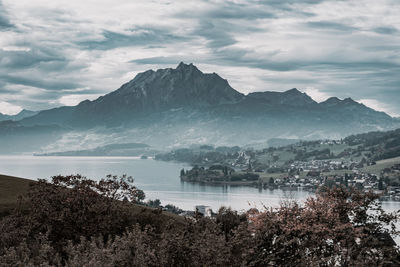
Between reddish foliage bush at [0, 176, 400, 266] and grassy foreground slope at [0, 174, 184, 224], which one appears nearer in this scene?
reddish foliage bush at [0, 176, 400, 266]

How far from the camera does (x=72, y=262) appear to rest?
15.1 metres

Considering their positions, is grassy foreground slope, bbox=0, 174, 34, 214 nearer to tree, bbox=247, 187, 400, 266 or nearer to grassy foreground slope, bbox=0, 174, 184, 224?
grassy foreground slope, bbox=0, 174, 184, 224

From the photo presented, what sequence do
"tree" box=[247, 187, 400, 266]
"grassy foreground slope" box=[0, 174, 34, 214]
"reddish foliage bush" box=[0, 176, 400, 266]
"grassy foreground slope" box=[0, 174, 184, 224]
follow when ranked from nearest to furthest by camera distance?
"reddish foliage bush" box=[0, 176, 400, 266]
"tree" box=[247, 187, 400, 266]
"grassy foreground slope" box=[0, 174, 184, 224]
"grassy foreground slope" box=[0, 174, 34, 214]

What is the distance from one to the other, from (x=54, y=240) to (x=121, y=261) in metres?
8.90

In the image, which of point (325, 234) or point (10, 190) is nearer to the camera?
point (325, 234)

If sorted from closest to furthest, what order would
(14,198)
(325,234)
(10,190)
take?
1. (325,234)
2. (14,198)
3. (10,190)

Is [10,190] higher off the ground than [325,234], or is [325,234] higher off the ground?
[10,190]

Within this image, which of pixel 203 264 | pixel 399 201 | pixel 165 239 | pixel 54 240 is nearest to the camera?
pixel 203 264

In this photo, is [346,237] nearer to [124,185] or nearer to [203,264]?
[203,264]

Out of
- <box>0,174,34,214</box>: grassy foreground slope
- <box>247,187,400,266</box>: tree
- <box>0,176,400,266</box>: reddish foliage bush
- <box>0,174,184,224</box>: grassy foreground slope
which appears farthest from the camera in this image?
<box>0,174,34,214</box>: grassy foreground slope

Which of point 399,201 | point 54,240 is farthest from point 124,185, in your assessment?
point 399,201

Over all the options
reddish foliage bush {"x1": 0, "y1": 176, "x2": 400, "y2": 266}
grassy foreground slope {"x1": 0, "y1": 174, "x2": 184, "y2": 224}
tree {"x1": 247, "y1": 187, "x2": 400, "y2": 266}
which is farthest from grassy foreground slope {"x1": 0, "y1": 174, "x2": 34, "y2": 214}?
tree {"x1": 247, "y1": 187, "x2": 400, "y2": 266}

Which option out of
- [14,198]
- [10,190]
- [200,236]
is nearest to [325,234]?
[200,236]

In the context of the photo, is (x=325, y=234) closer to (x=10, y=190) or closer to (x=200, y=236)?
(x=200, y=236)
